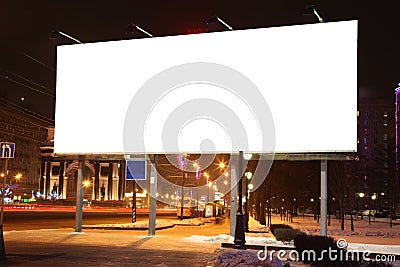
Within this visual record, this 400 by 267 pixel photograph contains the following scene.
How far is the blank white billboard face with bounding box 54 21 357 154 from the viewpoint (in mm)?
22234

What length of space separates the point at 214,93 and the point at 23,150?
155 meters

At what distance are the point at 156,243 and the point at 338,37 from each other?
10527mm

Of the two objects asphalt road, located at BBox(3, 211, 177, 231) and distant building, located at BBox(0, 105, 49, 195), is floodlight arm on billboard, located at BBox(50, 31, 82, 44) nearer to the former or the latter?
asphalt road, located at BBox(3, 211, 177, 231)

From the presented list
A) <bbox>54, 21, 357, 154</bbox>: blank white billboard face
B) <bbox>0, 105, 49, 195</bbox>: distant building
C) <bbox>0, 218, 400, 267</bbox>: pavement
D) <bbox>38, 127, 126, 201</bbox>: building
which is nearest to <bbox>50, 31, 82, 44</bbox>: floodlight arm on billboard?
<bbox>54, 21, 357, 154</bbox>: blank white billboard face

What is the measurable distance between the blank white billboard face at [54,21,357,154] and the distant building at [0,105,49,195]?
12252cm

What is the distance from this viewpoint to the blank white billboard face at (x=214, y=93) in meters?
22.2

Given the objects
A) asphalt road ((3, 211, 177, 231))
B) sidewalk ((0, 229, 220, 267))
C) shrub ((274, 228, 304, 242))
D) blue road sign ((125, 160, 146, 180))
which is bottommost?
asphalt road ((3, 211, 177, 231))

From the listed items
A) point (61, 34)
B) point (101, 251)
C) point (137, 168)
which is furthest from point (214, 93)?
point (101, 251)

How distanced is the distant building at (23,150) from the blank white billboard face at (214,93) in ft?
402

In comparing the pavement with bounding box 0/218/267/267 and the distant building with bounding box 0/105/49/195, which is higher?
the distant building with bounding box 0/105/49/195

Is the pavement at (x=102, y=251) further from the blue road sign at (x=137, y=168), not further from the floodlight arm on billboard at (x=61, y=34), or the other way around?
the floodlight arm on billboard at (x=61, y=34)

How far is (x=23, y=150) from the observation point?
558 ft

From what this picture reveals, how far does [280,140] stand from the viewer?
74.9ft

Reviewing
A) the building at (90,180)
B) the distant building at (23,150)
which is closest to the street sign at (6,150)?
the distant building at (23,150)
